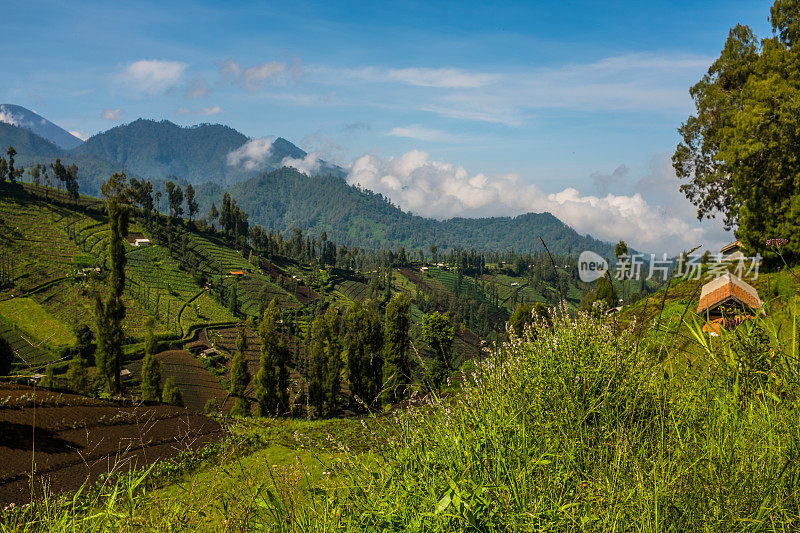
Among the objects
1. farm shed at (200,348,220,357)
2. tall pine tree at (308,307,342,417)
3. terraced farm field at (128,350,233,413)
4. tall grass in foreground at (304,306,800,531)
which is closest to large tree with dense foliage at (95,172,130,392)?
tall pine tree at (308,307,342,417)

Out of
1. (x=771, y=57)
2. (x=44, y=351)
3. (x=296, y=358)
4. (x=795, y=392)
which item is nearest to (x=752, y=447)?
(x=795, y=392)

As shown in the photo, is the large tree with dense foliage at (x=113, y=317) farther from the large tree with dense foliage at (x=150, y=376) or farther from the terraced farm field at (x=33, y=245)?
the terraced farm field at (x=33, y=245)

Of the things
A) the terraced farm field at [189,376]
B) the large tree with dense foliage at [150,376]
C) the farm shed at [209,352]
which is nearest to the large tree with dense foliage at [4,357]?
the large tree with dense foliage at [150,376]

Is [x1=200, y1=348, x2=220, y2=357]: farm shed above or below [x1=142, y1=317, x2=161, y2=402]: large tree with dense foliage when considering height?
below

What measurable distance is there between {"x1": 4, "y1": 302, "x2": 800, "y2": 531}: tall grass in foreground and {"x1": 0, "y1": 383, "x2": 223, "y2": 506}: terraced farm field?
7.91 meters

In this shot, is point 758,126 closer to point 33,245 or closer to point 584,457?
point 584,457

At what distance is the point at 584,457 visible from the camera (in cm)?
290

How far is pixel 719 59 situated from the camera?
24.0m

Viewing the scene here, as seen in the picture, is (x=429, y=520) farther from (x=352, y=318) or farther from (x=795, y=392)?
(x=352, y=318)

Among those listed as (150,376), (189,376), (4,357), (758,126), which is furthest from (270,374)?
(189,376)

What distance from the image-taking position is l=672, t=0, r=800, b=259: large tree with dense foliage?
19203 mm

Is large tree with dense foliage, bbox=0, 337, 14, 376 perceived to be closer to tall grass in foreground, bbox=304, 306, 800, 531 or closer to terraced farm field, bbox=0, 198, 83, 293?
tall grass in foreground, bbox=304, 306, 800, 531

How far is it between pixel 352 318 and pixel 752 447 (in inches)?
1930

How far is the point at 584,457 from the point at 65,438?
16.3 metres
